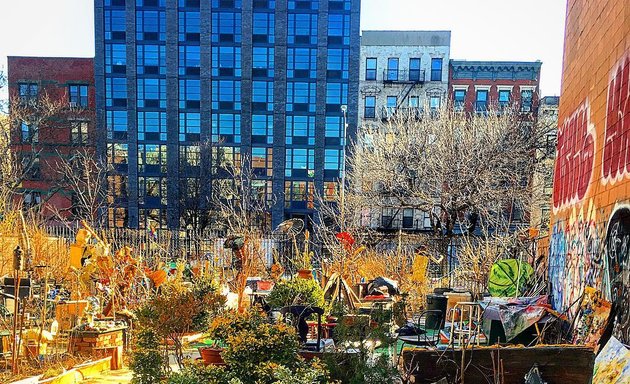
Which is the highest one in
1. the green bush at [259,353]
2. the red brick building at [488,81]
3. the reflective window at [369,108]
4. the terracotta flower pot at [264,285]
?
the red brick building at [488,81]

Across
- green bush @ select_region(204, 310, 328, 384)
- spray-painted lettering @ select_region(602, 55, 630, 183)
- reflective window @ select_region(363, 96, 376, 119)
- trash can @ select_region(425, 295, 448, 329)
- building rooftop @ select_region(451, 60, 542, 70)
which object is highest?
building rooftop @ select_region(451, 60, 542, 70)

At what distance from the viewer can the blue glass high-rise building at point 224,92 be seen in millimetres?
32094

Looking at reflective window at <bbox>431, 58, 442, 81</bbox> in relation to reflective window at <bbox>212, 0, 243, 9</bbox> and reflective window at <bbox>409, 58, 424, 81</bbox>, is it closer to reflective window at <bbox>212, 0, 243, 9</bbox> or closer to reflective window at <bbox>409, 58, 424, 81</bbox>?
reflective window at <bbox>409, 58, 424, 81</bbox>

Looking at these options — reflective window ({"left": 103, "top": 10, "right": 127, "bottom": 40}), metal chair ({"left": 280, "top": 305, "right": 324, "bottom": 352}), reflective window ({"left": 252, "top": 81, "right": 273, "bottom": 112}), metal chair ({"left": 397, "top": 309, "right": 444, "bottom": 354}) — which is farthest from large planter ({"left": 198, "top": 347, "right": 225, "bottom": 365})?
reflective window ({"left": 103, "top": 10, "right": 127, "bottom": 40})

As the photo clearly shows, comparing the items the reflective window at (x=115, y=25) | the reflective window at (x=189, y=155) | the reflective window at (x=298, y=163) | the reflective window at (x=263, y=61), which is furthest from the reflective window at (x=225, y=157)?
the reflective window at (x=115, y=25)

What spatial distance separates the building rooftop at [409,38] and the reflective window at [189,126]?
14.1 metres

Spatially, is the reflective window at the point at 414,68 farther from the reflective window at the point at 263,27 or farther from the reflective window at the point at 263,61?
the reflective window at the point at 263,27

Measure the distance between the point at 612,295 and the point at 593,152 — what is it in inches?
86.8

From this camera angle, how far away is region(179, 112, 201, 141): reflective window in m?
32.3

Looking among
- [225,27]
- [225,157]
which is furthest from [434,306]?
[225,27]

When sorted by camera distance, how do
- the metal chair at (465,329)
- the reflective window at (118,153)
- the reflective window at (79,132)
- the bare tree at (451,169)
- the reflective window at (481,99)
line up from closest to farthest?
the metal chair at (465,329) < the bare tree at (451,169) < the reflective window at (481,99) < the reflective window at (79,132) < the reflective window at (118,153)

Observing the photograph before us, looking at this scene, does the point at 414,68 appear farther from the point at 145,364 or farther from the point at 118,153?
the point at 145,364

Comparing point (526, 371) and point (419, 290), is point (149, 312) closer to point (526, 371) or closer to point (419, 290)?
point (526, 371)

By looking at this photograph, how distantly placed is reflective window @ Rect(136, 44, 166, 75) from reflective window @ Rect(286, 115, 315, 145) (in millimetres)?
10540
